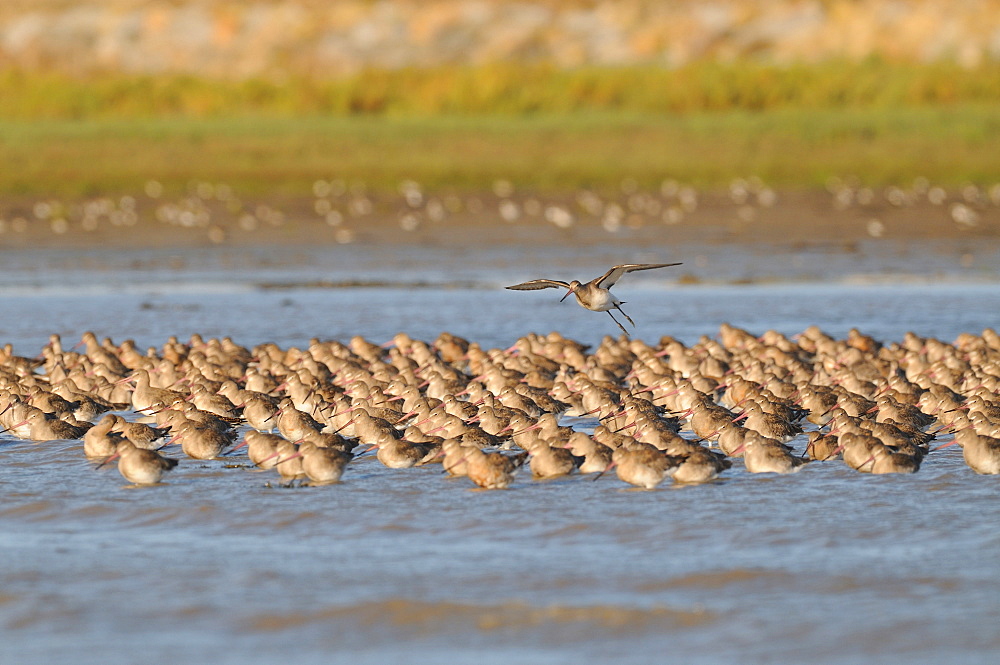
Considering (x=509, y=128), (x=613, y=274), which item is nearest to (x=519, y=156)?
(x=509, y=128)

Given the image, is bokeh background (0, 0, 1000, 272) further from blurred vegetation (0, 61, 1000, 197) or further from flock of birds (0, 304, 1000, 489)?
flock of birds (0, 304, 1000, 489)

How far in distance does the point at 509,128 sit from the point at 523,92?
5020mm

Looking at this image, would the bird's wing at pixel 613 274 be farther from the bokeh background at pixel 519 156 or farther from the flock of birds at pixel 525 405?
the bokeh background at pixel 519 156

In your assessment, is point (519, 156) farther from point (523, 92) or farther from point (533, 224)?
point (533, 224)

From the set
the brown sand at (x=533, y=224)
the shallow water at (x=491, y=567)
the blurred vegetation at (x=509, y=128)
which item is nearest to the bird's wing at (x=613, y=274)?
the shallow water at (x=491, y=567)

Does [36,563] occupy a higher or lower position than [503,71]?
lower

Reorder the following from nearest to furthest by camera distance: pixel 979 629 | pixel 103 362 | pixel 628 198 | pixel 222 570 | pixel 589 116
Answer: pixel 979 629
pixel 222 570
pixel 103 362
pixel 628 198
pixel 589 116

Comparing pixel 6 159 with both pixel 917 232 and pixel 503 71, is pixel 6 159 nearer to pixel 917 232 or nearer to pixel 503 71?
pixel 503 71

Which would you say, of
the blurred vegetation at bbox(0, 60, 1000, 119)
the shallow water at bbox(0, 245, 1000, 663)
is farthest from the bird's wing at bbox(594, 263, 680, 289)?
the blurred vegetation at bbox(0, 60, 1000, 119)

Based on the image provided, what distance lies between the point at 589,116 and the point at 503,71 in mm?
5359

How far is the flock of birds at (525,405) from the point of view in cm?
1019

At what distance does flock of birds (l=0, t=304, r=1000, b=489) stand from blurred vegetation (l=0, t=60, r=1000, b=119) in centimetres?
2848

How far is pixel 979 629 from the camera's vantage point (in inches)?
287

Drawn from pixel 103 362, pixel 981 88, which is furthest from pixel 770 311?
pixel 981 88
